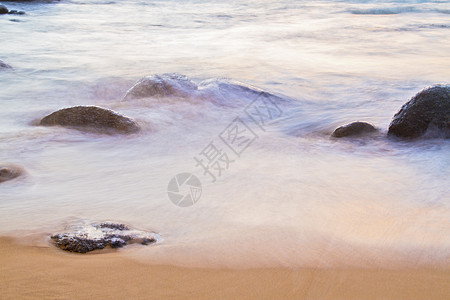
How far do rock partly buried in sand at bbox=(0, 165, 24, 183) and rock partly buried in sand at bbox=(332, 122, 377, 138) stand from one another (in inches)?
113

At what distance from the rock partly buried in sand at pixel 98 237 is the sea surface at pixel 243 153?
0.11 meters

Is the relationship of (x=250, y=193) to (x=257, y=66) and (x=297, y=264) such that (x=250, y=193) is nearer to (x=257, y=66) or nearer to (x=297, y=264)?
(x=297, y=264)

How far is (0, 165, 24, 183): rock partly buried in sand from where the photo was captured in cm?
297

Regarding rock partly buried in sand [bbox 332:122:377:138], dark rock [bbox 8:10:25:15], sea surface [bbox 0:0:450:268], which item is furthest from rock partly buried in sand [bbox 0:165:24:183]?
dark rock [bbox 8:10:25:15]

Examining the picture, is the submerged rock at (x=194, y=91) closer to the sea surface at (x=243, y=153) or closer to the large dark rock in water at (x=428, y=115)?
the sea surface at (x=243, y=153)

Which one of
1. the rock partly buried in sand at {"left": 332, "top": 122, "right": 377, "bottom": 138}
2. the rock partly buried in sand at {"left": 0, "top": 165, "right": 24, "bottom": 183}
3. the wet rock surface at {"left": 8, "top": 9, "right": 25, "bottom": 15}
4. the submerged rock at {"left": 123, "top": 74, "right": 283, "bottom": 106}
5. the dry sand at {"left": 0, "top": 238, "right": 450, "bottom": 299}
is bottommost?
the rock partly buried in sand at {"left": 0, "top": 165, "right": 24, "bottom": 183}

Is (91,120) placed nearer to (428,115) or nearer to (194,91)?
(194,91)

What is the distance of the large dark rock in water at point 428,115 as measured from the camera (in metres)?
4.02

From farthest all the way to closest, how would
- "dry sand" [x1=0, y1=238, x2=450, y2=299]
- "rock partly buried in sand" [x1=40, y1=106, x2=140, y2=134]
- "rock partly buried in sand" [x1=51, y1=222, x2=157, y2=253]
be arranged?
1. "rock partly buried in sand" [x1=40, y1=106, x2=140, y2=134]
2. "rock partly buried in sand" [x1=51, y1=222, x2=157, y2=253]
3. "dry sand" [x1=0, y1=238, x2=450, y2=299]

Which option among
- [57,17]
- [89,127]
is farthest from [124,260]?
[57,17]

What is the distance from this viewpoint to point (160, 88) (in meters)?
5.52

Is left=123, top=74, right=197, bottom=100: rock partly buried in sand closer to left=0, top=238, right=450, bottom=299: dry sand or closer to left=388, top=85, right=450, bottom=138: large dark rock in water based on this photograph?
left=388, top=85, right=450, bottom=138: large dark rock in water

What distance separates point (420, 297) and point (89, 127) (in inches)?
134

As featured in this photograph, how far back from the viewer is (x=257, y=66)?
297 inches
